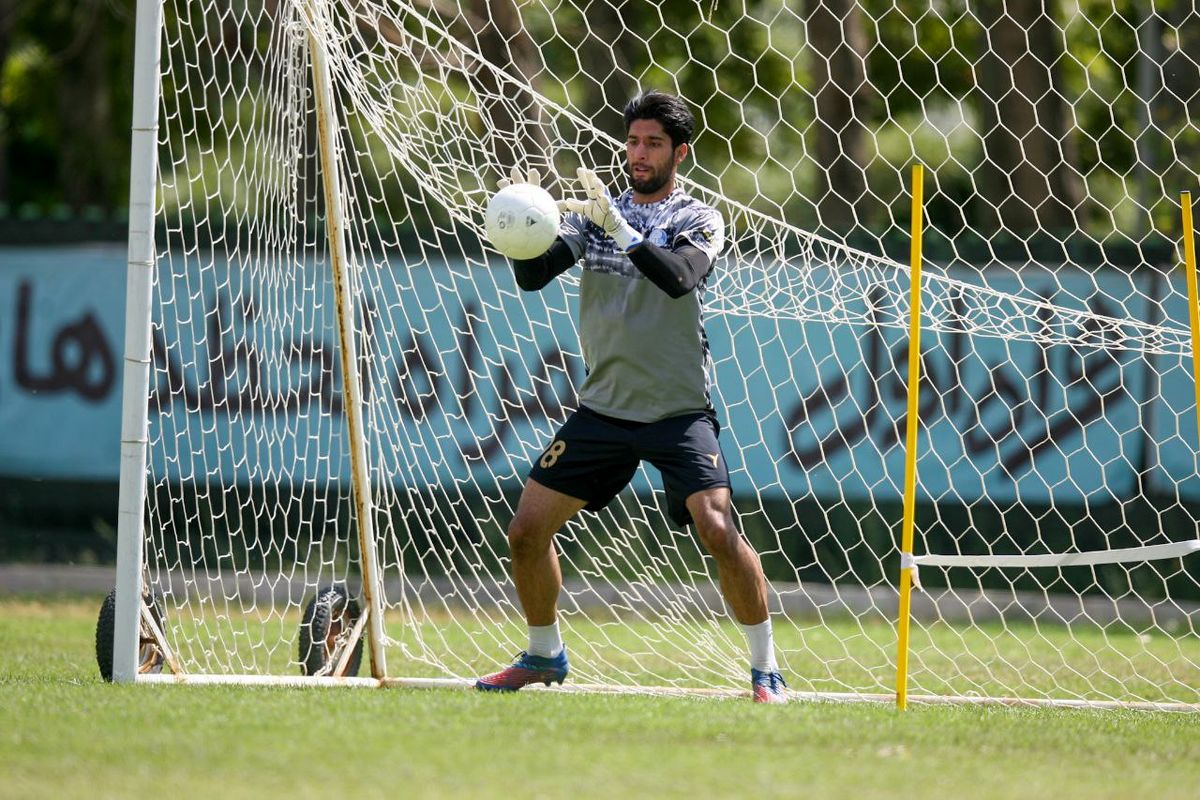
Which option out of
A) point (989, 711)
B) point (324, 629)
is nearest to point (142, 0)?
point (324, 629)

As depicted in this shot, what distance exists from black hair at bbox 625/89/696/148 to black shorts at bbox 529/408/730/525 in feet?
3.42

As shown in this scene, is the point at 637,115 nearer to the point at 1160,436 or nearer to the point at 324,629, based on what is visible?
the point at 324,629

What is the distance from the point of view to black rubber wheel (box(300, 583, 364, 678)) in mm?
6938

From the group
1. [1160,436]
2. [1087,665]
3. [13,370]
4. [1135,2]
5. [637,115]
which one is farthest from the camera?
[1135,2]

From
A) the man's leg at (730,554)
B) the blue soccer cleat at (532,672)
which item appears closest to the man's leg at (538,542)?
the blue soccer cleat at (532,672)

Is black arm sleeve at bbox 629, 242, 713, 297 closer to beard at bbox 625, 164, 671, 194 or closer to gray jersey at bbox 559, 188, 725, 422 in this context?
gray jersey at bbox 559, 188, 725, 422

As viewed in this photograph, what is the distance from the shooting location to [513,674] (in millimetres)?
6422

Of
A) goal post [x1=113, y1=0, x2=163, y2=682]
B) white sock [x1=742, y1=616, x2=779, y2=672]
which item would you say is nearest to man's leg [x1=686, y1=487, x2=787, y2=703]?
white sock [x1=742, y1=616, x2=779, y2=672]

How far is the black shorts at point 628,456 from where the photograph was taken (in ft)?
20.1

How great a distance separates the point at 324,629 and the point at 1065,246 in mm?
6083

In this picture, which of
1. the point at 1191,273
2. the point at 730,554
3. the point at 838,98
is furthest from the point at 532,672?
the point at 838,98

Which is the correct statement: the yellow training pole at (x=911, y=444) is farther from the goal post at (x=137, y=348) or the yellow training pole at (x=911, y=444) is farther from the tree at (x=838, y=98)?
the tree at (x=838, y=98)

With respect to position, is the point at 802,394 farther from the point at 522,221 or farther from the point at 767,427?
the point at 522,221

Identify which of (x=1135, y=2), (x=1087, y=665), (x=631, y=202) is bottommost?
(x=1087, y=665)
